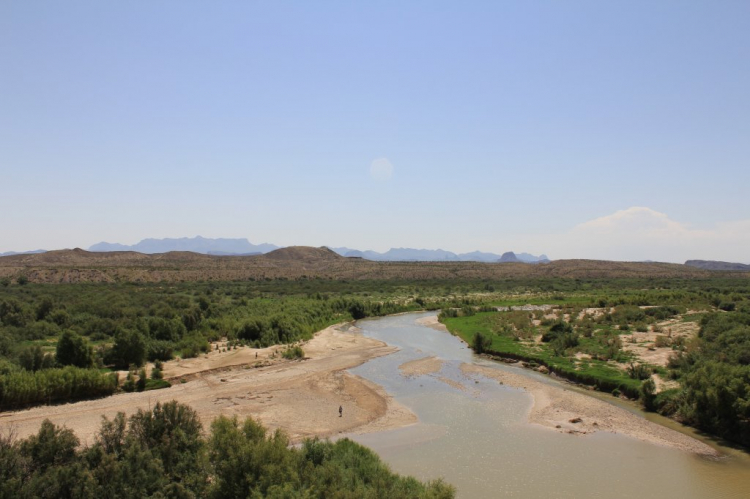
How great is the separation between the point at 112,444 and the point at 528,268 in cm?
16313

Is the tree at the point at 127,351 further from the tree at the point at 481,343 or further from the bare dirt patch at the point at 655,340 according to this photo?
the bare dirt patch at the point at 655,340

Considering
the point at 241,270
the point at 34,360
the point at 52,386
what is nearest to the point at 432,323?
the point at 34,360

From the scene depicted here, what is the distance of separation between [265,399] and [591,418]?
18.0 meters

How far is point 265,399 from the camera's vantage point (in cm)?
2833

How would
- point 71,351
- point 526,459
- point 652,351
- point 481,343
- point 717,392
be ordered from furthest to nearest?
1. point 481,343
2. point 652,351
3. point 71,351
4. point 717,392
5. point 526,459

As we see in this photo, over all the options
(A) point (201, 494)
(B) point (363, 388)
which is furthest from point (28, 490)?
(B) point (363, 388)

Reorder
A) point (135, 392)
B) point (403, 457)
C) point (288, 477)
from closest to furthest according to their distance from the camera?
point (288, 477)
point (403, 457)
point (135, 392)

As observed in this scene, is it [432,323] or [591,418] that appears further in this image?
[432,323]

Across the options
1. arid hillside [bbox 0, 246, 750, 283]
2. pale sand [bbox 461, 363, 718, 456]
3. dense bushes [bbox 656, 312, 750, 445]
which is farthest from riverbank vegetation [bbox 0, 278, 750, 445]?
arid hillside [bbox 0, 246, 750, 283]

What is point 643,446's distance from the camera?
69.7 ft

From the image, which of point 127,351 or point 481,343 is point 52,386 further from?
point 481,343

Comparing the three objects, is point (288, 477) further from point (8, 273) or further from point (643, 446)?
point (8, 273)

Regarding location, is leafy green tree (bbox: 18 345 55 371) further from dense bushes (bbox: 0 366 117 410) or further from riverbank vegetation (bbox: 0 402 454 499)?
riverbank vegetation (bbox: 0 402 454 499)

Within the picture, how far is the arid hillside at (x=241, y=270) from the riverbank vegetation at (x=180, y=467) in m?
89.9
